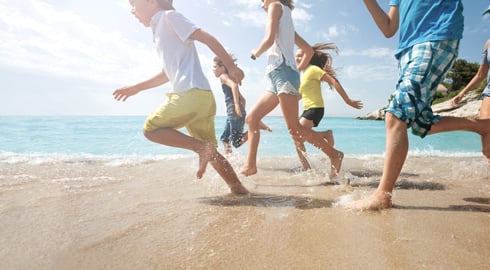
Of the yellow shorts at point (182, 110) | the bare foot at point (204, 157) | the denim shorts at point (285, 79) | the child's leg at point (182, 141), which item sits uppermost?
the denim shorts at point (285, 79)

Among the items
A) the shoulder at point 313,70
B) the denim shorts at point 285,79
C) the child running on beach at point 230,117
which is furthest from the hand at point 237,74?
the child running on beach at point 230,117

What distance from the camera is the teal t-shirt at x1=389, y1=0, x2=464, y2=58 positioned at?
2039 mm

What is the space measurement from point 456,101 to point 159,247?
4.80m

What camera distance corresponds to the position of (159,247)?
1.48m

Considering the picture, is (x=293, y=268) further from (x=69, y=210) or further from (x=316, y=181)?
Result: (x=316, y=181)

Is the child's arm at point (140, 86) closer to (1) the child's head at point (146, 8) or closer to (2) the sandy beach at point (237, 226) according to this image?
(1) the child's head at point (146, 8)

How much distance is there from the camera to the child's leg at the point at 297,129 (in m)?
3.01

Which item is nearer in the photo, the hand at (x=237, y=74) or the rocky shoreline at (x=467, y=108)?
the hand at (x=237, y=74)

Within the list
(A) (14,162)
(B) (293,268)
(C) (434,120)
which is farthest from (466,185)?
(A) (14,162)

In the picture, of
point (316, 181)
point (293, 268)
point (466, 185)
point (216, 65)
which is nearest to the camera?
point (293, 268)

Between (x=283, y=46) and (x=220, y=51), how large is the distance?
1018 millimetres

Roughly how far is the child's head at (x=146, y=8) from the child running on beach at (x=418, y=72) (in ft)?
6.52

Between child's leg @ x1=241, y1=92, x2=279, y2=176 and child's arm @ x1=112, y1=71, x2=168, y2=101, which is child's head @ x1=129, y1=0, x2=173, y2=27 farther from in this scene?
child's leg @ x1=241, y1=92, x2=279, y2=176

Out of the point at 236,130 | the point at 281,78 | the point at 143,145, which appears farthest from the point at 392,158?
the point at 143,145
